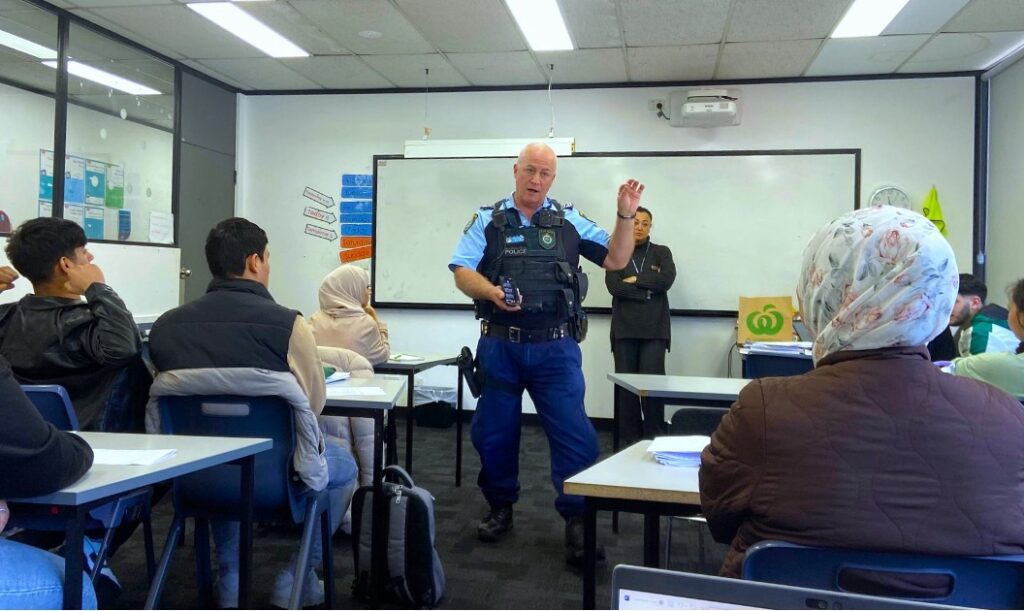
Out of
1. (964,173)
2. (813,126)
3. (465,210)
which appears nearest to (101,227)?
(465,210)

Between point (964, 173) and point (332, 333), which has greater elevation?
point (964, 173)

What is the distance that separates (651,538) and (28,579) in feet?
3.78

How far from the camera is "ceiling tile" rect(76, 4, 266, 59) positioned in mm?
4605

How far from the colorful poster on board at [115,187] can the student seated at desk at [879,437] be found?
5021mm

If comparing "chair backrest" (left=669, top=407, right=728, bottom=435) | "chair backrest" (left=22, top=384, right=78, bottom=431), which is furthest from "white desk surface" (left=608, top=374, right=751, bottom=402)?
"chair backrest" (left=22, top=384, right=78, bottom=431)

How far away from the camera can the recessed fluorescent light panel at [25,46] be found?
4352 mm

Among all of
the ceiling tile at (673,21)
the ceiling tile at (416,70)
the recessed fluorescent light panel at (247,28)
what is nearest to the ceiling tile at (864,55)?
the ceiling tile at (673,21)

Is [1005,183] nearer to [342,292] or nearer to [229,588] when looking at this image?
[342,292]

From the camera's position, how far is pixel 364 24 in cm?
474

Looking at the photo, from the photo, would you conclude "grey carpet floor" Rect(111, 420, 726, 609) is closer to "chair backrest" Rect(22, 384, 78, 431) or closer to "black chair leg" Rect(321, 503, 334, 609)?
"black chair leg" Rect(321, 503, 334, 609)

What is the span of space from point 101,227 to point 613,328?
3493 millimetres

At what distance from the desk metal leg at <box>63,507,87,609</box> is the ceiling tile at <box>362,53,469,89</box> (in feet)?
14.8

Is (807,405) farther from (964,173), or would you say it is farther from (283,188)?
(283,188)

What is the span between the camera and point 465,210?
6.04m
